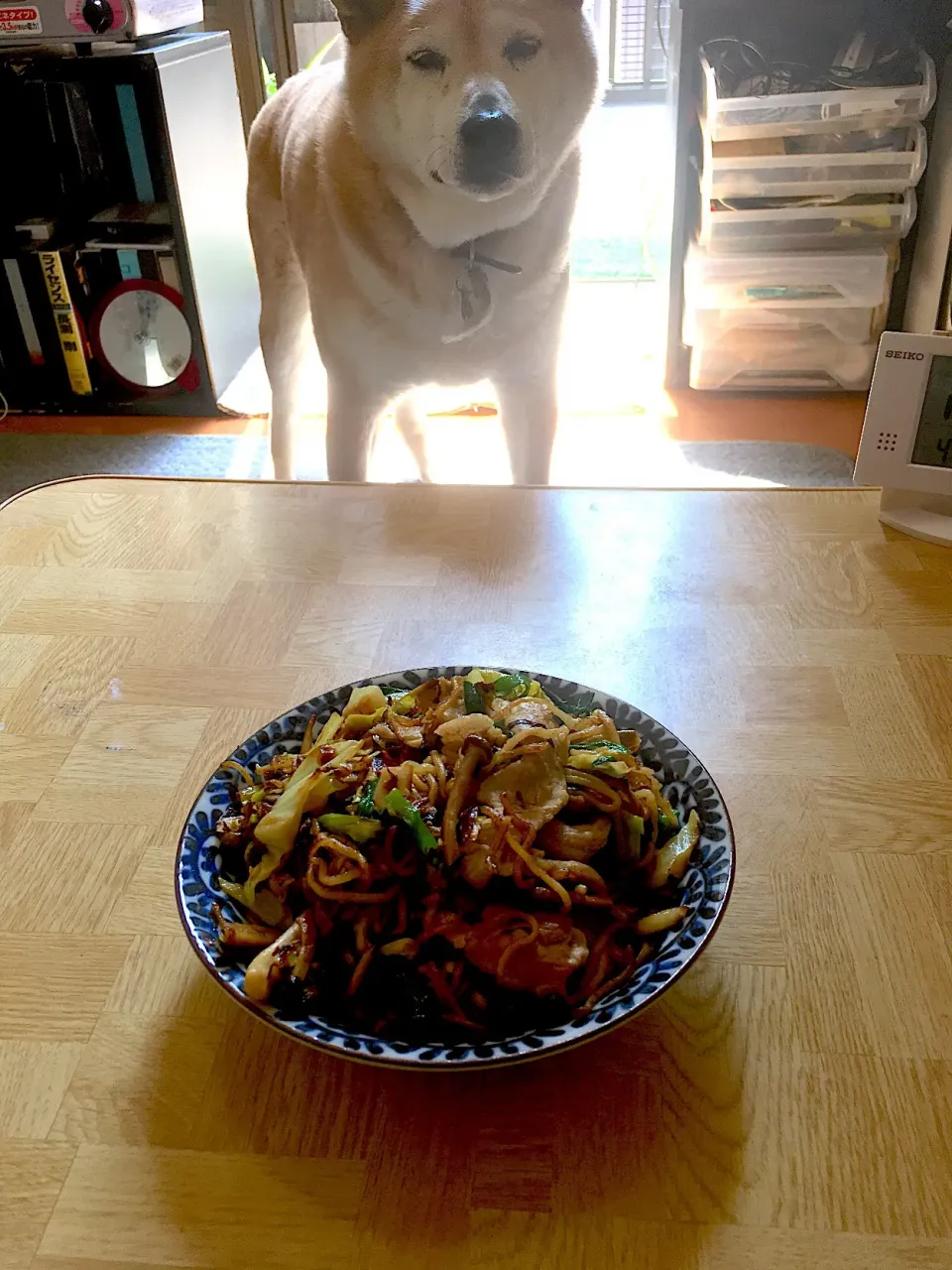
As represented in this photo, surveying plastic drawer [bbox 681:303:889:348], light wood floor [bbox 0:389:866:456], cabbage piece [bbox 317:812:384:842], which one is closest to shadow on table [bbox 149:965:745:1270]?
cabbage piece [bbox 317:812:384:842]

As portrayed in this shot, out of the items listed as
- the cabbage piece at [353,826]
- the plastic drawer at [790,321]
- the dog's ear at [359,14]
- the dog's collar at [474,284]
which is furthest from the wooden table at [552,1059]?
the plastic drawer at [790,321]

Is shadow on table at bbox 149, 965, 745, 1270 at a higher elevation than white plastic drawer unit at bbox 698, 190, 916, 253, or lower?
higher

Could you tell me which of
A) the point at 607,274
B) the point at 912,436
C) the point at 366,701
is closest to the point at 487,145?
the point at 912,436

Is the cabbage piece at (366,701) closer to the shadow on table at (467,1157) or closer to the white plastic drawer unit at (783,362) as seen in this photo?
the shadow on table at (467,1157)

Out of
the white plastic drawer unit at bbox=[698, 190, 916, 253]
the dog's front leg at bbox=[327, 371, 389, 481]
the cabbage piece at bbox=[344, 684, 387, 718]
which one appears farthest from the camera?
the white plastic drawer unit at bbox=[698, 190, 916, 253]

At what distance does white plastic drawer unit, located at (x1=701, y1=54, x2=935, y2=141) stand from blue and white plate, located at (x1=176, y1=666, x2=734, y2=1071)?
1.83 metres

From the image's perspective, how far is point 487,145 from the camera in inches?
44.6

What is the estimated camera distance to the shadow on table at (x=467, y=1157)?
1.30ft

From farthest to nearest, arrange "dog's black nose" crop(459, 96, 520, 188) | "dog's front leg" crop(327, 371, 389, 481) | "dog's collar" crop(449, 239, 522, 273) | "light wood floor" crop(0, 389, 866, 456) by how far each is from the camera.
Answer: "light wood floor" crop(0, 389, 866, 456) → "dog's front leg" crop(327, 371, 389, 481) → "dog's collar" crop(449, 239, 522, 273) → "dog's black nose" crop(459, 96, 520, 188)

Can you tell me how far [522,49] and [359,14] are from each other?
0.72ft

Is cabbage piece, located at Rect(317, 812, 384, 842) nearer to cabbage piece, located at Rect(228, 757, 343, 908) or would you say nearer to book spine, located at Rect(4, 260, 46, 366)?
cabbage piece, located at Rect(228, 757, 343, 908)

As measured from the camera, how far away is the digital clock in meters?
0.87

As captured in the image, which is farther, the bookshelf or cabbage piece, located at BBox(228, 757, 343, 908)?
the bookshelf

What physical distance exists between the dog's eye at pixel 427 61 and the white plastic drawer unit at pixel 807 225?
113 centimetres
